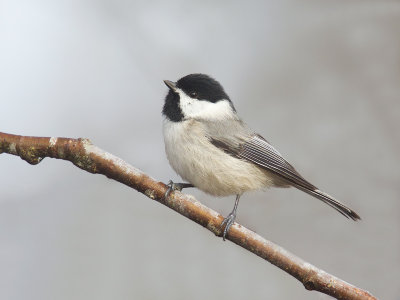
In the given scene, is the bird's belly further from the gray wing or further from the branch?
the branch

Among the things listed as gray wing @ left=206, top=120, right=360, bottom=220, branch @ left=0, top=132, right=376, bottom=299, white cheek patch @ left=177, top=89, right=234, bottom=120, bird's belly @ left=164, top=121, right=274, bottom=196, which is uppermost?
white cheek patch @ left=177, top=89, right=234, bottom=120

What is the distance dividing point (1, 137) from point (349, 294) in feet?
3.83

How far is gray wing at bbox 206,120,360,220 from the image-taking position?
2594mm

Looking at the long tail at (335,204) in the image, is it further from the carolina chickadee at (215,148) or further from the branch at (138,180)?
the branch at (138,180)

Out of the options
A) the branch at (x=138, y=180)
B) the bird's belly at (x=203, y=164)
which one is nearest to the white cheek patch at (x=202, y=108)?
the bird's belly at (x=203, y=164)

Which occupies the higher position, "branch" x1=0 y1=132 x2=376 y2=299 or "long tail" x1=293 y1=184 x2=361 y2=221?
"long tail" x1=293 y1=184 x2=361 y2=221

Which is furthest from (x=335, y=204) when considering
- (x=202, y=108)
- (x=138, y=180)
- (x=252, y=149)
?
(x=138, y=180)

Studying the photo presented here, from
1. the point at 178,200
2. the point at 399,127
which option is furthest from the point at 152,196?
the point at 399,127

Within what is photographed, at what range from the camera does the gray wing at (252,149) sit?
2594 mm

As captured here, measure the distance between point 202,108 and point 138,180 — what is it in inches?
41.0

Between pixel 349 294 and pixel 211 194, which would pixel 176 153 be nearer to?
pixel 211 194

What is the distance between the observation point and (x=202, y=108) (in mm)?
2760

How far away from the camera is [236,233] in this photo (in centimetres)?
181

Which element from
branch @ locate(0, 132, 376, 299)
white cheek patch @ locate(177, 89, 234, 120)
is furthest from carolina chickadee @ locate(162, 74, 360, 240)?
branch @ locate(0, 132, 376, 299)
